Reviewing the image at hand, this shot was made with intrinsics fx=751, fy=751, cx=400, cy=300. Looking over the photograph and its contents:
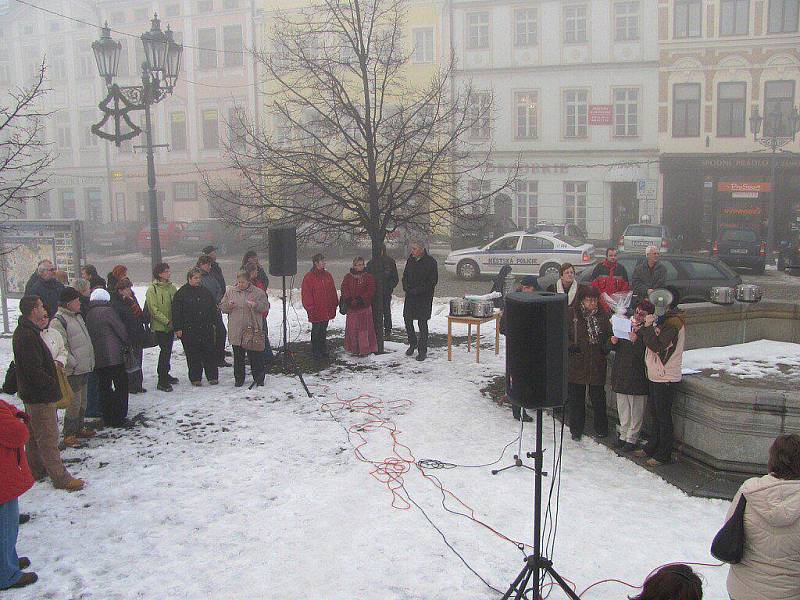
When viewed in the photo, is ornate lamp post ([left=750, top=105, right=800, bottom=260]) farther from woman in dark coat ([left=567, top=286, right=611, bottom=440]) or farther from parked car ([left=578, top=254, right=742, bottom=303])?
woman in dark coat ([left=567, top=286, right=611, bottom=440])

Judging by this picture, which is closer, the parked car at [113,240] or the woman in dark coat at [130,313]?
the woman in dark coat at [130,313]

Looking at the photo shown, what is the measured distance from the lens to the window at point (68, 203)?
45312 millimetres

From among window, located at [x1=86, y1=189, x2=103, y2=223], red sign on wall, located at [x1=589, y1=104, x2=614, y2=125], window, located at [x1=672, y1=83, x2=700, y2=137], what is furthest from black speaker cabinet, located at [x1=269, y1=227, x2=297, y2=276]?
window, located at [x1=86, y1=189, x2=103, y2=223]

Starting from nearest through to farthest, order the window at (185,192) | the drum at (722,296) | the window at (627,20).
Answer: the drum at (722,296) < the window at (627,20) < the window at (185,192)

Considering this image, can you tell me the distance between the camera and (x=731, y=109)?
30594 mm

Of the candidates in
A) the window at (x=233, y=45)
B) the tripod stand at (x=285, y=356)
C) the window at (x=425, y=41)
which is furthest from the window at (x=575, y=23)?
the tripod stand at (x=285, y=356)

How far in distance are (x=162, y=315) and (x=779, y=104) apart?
28.1 m

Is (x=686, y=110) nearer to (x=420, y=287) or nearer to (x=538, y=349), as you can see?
(x=420, y=287)

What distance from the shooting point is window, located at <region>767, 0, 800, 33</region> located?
29.4 m

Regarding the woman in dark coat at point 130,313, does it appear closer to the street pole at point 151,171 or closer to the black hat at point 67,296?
the black hat at point 67,296

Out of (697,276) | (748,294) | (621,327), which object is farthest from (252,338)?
(697,276)

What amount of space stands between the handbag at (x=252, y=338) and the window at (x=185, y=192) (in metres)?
32.8

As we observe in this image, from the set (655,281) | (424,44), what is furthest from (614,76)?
(655,281)

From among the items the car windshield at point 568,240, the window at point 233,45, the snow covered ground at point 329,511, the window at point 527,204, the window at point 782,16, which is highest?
the window at point 233,45
